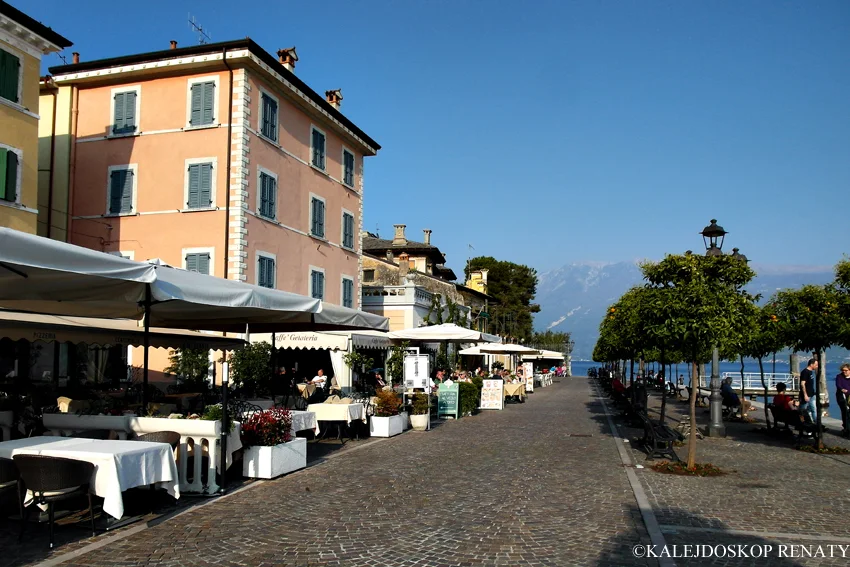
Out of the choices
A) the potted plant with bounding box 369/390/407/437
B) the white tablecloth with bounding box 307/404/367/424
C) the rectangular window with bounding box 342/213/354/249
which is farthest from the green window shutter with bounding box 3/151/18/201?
the rectangular window with bounding box 342/213/354/249

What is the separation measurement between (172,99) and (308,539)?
19245 millimetres

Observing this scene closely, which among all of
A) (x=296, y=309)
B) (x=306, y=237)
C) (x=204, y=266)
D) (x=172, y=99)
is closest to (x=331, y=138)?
(x=306, y=237)

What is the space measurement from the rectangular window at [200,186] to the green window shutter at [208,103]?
1.45 meters

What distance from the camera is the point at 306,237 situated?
25672 millimetres

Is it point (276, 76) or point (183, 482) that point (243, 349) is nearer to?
point (276, 76)

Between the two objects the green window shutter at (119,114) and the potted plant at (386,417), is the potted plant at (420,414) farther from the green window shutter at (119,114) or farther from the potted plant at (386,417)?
the green window shutter at (119,114)

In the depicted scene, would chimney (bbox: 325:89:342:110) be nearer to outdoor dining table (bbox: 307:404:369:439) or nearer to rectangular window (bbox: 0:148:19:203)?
rectangular window (bbox: 0:148:19:203)

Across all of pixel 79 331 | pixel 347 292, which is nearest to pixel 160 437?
pixel 79 331

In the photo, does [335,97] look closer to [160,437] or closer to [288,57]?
[288,57]

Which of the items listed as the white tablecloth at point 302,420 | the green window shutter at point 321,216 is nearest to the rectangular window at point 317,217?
the green window shutter at point 321,216

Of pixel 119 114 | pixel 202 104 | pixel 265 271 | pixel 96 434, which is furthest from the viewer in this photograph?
pixel 119 114

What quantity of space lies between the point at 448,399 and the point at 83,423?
489 inches

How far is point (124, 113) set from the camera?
23203mm

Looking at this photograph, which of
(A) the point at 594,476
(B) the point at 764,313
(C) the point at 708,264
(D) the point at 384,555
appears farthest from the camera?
(B) the point at 764,313
